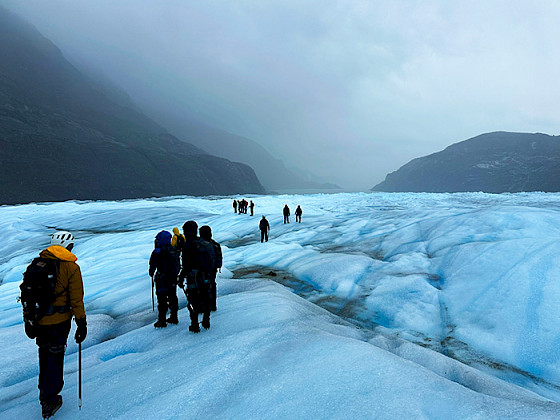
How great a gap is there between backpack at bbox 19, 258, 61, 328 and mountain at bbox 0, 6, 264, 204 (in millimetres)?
92581

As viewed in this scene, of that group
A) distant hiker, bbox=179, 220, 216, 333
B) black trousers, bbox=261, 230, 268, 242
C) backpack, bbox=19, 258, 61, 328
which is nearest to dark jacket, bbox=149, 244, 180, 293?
distant hiker, bbox=179, 220, 216, 333

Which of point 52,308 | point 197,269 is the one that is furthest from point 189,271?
point 52,308

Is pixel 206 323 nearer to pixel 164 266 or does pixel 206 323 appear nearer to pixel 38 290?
pixel 164 266

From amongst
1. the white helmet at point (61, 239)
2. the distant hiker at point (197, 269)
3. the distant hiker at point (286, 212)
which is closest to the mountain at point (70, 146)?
the distant hiker at point (286, 212)

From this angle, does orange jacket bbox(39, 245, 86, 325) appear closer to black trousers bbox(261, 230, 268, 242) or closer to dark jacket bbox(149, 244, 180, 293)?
dark jacket bbox(149, 244, 180, 293)

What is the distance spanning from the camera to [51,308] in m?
3.07

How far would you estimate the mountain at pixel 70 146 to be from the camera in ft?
255

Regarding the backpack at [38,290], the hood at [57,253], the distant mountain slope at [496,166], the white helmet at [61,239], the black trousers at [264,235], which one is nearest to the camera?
the backpack at [38,290]

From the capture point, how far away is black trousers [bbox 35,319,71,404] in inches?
122

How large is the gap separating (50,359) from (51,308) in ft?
2.21

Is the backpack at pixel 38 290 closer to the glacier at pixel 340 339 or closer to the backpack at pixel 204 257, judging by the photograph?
the glacier at pixel 340 339

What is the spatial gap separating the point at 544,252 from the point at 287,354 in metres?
9.36

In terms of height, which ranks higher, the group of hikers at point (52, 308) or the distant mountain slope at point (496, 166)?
the distant mountain slope at point (496, 166)

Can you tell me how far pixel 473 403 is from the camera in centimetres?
305
